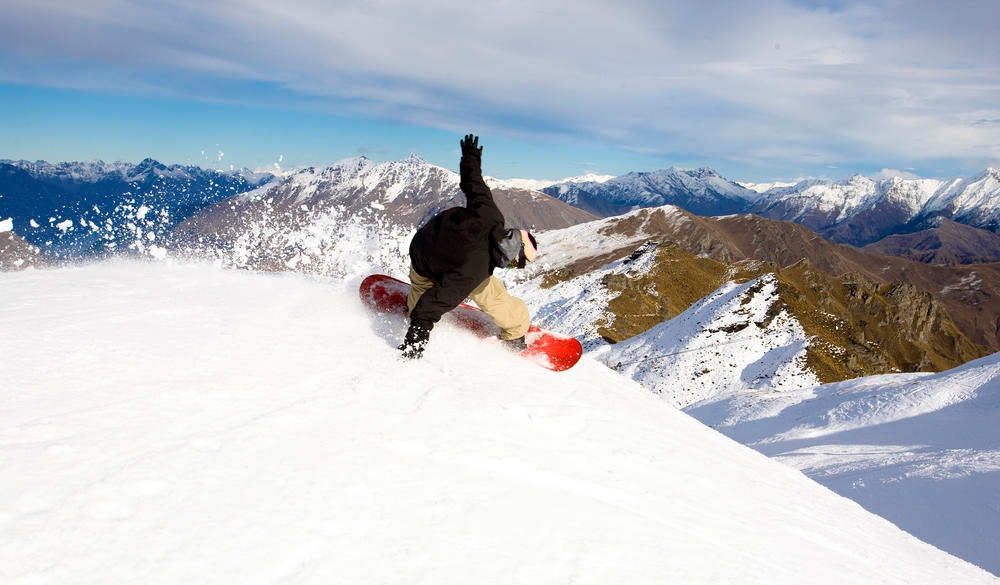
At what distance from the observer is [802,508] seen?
661 cm

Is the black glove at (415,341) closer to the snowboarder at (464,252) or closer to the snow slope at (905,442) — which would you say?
the snowboarder at (464,252)

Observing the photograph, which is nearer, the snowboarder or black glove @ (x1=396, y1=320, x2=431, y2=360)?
black glove @ (x1=396, y1=320, x2=431, y2=360)

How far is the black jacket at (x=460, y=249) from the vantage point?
682 cm

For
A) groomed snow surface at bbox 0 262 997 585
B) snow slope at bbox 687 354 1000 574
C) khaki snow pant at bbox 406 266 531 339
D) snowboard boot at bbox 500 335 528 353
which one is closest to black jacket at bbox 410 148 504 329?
khaki snow pant at bbox 406 266 531 339

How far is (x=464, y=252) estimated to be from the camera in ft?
22.5

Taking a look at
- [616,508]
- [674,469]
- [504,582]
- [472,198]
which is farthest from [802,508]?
[472,198]

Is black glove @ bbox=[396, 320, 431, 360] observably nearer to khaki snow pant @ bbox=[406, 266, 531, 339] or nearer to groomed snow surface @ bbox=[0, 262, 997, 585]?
groomed snow surface @ bbox=[0, 262, 997, 585]

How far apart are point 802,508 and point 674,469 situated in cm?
218

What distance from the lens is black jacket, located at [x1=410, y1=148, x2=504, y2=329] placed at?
682cm

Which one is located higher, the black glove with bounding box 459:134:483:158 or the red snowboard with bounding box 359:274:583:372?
the black glove with bounding box 459:134:483:158

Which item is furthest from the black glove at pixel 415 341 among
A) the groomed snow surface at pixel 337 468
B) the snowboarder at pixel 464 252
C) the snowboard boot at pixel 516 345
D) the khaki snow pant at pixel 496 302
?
the snowboard boot at pixel 516 345

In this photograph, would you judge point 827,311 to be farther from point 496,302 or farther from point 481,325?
point 496,302

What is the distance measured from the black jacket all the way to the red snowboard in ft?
3.58

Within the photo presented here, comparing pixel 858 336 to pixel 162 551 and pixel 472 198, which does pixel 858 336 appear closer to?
pixel 472 198
